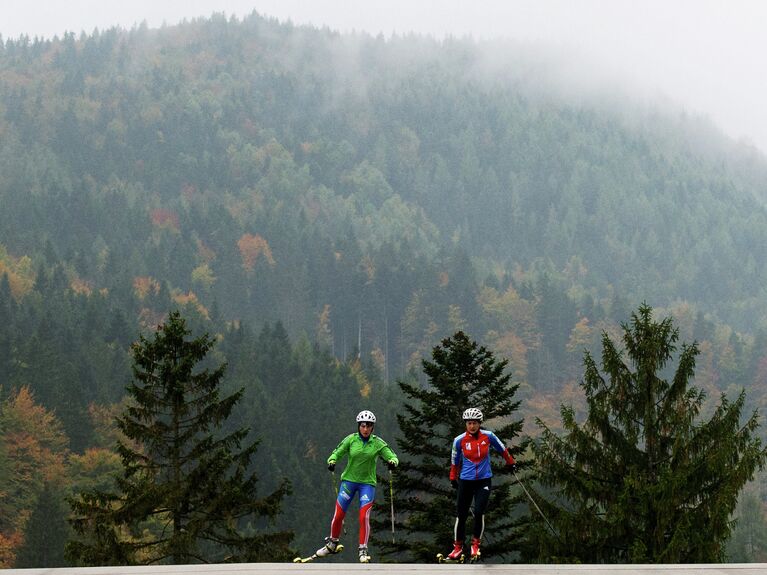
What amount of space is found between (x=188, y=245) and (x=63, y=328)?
8408 centimetres

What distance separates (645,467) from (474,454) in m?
6.62

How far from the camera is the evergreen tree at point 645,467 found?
1970 cm

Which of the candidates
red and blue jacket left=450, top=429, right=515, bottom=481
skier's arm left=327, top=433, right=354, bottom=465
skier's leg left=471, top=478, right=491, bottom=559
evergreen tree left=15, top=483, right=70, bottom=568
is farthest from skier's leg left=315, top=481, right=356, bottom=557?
evergreen tree left=15, top=483, right=70, bottom=568

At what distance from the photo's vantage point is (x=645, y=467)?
2144 centimetres

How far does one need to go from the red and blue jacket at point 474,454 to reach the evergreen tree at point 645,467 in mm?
4839

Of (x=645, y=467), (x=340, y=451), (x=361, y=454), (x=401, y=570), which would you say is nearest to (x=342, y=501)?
(x=361, y=454)

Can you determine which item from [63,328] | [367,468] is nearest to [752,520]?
[63,328]

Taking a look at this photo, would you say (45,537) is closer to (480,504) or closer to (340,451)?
(340,451)

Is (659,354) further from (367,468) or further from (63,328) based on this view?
(63,328)

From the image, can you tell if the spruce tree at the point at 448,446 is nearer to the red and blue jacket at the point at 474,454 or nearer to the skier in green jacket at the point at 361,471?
the skier in green jacket at the point at 361,471

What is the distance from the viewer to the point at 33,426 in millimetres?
87438

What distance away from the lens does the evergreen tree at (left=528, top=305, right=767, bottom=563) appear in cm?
1970

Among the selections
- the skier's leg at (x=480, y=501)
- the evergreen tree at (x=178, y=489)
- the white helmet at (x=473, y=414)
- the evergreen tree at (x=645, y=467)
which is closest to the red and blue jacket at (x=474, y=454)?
the skier's leg at (x=480, y=501)

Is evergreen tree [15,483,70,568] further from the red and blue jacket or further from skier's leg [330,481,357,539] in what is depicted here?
the red and blue jacket
